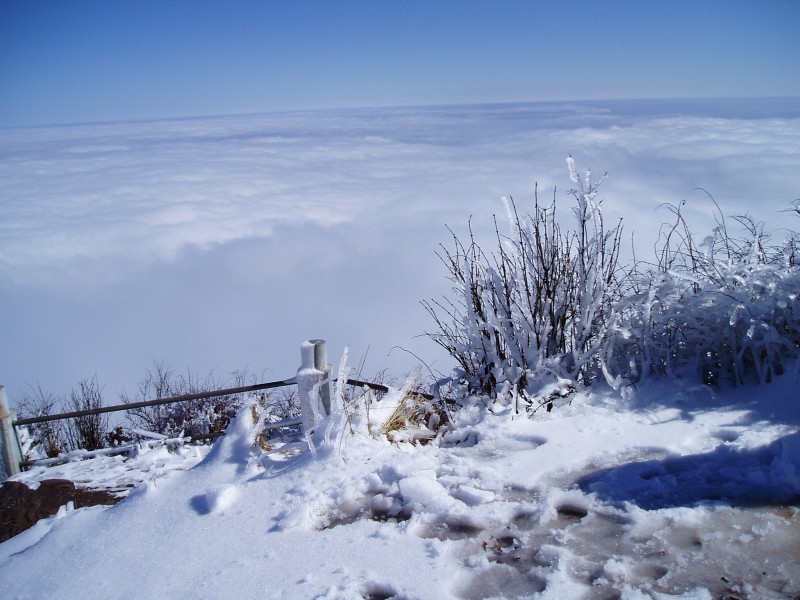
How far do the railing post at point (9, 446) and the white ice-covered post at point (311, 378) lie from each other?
4.67 meters

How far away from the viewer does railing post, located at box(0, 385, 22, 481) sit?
298 inches

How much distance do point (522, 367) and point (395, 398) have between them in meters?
1.16

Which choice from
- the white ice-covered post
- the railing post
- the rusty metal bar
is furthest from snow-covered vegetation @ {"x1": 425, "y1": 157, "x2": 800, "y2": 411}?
the railing post

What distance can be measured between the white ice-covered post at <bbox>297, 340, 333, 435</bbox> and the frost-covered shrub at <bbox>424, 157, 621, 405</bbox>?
52.4 inches

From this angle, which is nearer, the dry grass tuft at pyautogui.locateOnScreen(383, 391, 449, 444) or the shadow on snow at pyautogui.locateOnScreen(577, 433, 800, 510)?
the shadow on snow at pyautogui.locateOnScreen(577, 433, 800, 510)

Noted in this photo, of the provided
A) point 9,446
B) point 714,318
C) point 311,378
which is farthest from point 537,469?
→ point 9,446

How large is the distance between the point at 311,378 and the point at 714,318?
3388 millimetres

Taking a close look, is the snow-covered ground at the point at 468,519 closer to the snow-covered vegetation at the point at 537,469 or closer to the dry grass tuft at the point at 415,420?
the snow-covered vegetation at the point at 537,469

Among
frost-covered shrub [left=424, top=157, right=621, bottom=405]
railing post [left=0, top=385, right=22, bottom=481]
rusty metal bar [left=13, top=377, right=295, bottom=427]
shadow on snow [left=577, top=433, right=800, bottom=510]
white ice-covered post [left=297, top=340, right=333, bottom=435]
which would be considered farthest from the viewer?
railing post [left=0, top=385, right=22, bottom=481]

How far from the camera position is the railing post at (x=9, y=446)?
7562mm

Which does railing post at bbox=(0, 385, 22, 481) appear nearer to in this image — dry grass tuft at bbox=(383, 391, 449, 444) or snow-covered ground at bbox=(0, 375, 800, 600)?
snow-covered ground at bbox=(0, 375, 800, 600)

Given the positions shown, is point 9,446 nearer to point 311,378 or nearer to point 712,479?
point 311,378

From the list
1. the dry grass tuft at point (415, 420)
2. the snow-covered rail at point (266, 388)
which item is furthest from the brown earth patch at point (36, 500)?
the dry grass tuft at point (415, 420)

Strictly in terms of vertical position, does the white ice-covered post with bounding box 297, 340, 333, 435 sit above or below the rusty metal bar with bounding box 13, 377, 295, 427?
above
